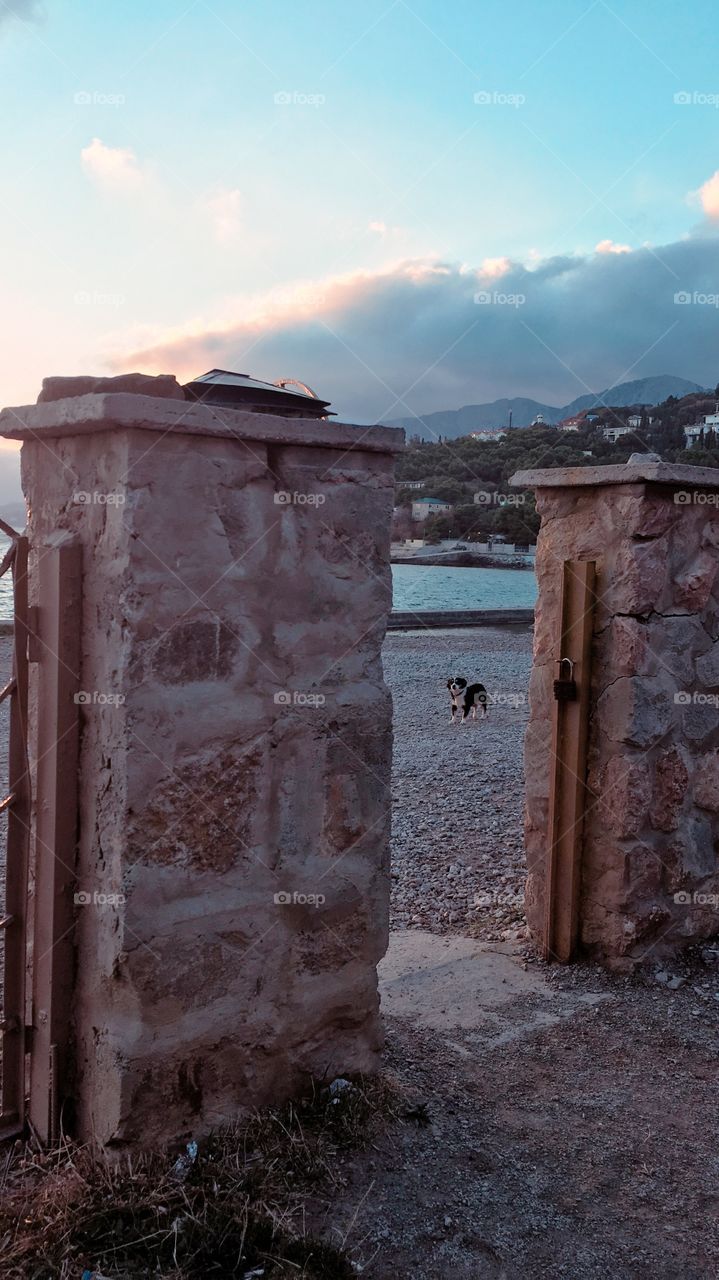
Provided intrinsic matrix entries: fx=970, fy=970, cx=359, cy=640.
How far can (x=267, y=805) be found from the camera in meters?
2.71

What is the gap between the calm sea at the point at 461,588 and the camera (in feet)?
77.7

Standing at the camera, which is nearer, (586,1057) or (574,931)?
(586,1057)

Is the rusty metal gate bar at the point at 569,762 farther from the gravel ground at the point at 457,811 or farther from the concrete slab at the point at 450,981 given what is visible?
the gravel ground at the point at 457,811

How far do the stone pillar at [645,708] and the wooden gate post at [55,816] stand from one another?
7.75 ft

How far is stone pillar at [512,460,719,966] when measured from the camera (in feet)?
13.2

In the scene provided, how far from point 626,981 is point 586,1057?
0.69m

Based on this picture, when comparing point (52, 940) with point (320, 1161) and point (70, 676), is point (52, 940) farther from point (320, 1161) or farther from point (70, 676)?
point (320, 1161)

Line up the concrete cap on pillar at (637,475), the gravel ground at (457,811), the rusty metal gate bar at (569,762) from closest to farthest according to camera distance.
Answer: the concrete cap on pillar at (637,475) < the rusty metal gate bar at (569,762) < the gravel ground at (457,811)

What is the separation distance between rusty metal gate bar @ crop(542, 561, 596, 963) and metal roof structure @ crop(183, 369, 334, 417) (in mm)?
1675

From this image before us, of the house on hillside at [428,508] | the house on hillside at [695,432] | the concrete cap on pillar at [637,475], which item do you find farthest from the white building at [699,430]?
the concrete cap on pillar at [637,475]

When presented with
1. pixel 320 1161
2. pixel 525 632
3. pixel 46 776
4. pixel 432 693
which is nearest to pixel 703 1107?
pixel 320 1161

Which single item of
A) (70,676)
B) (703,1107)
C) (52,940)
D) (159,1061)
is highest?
(70,676)

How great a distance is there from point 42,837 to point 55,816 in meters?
0.11

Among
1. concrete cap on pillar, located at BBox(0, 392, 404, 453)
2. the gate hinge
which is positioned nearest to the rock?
concrete cap on pillar, located at BBox(0, 392, 404, 453)
